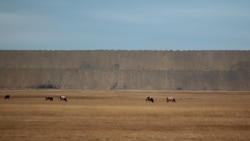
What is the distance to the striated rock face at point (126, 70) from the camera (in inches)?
5399

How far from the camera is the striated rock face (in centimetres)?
13712

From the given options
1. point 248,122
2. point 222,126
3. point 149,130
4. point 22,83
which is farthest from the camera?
point 22,83

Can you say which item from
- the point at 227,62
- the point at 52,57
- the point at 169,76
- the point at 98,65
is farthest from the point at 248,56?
the point at 52,57

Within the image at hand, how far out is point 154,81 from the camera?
14050cm

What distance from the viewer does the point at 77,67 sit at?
485ft

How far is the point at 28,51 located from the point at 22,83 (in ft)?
58.1

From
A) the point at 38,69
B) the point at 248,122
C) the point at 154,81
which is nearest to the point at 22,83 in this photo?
the point at 38,69

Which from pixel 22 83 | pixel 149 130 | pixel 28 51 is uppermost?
pixel 28 51

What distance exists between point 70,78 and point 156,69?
2178cm

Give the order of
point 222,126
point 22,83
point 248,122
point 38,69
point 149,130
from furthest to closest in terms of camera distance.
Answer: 1. point 38,69
2. point 22,83
3. point 248,122
4. point 222,126
5. point 149,130

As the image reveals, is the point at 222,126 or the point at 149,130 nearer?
the point at 149,130

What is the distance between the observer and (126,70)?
14575 cm

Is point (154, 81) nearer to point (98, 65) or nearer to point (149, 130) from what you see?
point (98, 65)

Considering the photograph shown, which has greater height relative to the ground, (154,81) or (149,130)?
(154,81)
